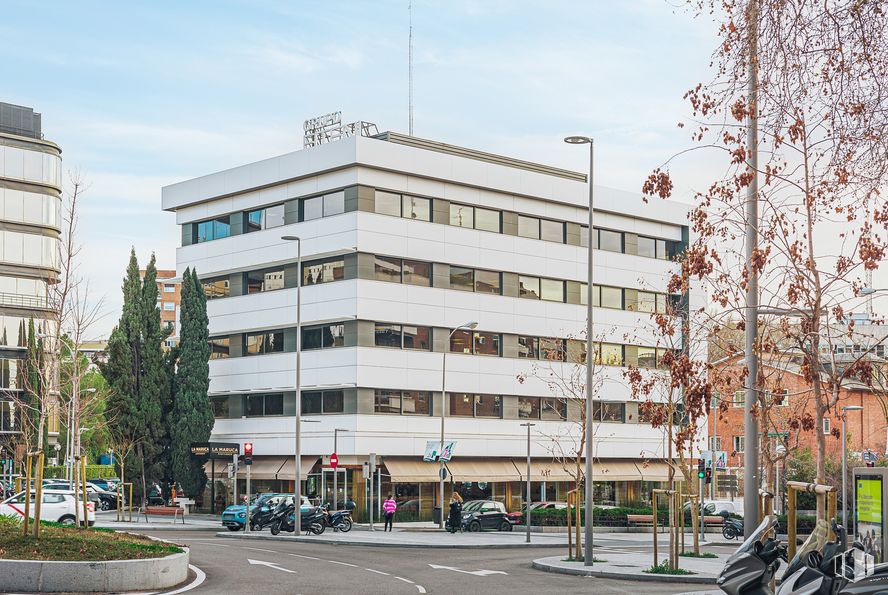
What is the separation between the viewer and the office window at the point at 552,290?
212 ft

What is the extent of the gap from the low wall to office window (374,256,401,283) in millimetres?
38198

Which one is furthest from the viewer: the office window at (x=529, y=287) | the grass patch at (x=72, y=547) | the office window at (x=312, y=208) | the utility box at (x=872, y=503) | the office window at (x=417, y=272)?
the office window at (x=529, y=287)

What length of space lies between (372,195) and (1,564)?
40547 millimetres

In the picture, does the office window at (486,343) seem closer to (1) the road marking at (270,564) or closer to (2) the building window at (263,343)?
(2) the building window at (263,343)

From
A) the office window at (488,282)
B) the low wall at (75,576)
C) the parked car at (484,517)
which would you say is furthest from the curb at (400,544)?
the office window at (488,282)

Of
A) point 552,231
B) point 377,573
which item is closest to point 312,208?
point 552,231

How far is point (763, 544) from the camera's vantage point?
506 inches

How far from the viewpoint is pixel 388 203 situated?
58531mm

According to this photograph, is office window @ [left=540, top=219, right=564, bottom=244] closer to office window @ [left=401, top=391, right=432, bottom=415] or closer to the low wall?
office window @ [left=401, top=391, right=432, bottom=415]

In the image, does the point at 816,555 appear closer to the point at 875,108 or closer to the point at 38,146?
the point at 875,108

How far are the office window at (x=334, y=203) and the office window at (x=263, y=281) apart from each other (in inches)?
180

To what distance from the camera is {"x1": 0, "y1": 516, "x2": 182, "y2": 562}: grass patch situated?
19.4 meters

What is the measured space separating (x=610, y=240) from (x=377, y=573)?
45.3 meters

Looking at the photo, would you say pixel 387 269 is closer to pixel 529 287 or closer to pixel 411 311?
pixel 411 311
